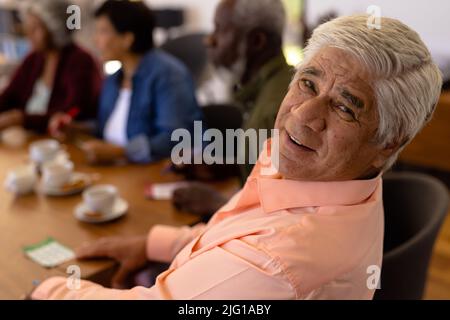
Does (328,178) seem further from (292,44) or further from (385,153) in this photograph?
(292,44)

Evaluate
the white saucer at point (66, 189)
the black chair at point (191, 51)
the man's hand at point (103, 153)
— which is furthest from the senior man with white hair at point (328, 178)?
the black chair at point (191, 51)

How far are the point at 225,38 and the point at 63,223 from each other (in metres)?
0.70

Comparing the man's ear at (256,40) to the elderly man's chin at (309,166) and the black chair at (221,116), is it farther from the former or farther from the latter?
the elderly man's chin at (309,166)

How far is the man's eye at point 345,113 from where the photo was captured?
2.30 feet

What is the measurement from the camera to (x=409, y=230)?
1335 mm

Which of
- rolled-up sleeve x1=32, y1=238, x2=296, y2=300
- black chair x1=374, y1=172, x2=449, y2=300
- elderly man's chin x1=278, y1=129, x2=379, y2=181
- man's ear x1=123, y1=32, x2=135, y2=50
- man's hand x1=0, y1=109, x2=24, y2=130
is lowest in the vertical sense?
black chair x1=374, y1=172, x2=449, y2=300

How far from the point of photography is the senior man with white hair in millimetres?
676

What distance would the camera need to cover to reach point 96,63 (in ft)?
8.06

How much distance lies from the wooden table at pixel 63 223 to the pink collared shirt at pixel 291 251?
0.30 metres

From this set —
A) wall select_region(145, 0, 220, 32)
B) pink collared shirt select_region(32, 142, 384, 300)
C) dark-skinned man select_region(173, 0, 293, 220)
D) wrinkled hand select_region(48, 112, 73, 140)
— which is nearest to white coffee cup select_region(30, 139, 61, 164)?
wrinkled hand select_region(48, 112, 73, 140)

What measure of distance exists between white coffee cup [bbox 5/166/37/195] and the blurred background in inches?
27.3

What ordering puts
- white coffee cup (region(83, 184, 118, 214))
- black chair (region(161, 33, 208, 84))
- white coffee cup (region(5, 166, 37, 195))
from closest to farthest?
white coffee cup (region(83, 184, 118, 214)) < white coffee cup (region(5, 166, 37, 195)) < black chair (region(161, 33, 208, 84))

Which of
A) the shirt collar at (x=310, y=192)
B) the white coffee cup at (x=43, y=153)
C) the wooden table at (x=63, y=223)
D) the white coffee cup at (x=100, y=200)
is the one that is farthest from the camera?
the white coffee cup at (x=43, y=153)

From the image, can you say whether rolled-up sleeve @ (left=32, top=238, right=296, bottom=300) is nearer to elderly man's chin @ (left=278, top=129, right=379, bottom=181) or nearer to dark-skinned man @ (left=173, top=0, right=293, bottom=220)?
elderly man's chin @ (left=278, top=129, right=379, bottom=181)
